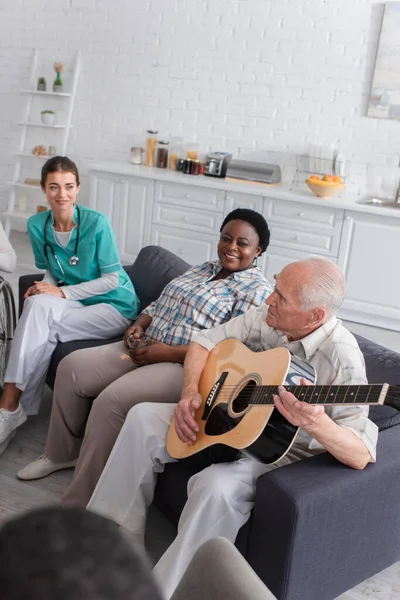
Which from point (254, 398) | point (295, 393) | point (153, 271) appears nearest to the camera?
point (295, 393)

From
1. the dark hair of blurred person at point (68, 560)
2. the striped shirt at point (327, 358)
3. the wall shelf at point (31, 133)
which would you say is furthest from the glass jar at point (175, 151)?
the dark hair of blurred person at point (68, 560)

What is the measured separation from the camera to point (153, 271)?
296cm

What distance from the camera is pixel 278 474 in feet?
5.41

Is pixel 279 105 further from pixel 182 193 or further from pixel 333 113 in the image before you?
pixel 182 193

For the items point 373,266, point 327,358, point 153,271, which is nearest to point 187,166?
point 373,266

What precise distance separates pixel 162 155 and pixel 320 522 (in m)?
4.08

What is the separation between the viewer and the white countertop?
4.32 m

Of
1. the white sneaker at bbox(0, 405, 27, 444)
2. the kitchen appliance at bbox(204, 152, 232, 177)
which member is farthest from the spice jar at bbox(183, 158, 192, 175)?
the white sneaker at bbox(0, 405, 27, 444)

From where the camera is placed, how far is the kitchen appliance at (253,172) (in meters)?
4.82

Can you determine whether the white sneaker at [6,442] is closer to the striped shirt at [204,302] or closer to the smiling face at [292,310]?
the striped shirt at [204,302]

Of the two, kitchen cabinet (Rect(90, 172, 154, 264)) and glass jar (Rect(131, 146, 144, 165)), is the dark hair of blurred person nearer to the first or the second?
kitchen cabinet (Rect(90, 172, 154, 264))

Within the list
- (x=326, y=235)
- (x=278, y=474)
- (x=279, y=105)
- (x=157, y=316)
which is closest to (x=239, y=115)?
(x=279, y=105)

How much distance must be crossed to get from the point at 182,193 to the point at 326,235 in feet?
3.69

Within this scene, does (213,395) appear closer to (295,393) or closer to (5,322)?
(295,393)
